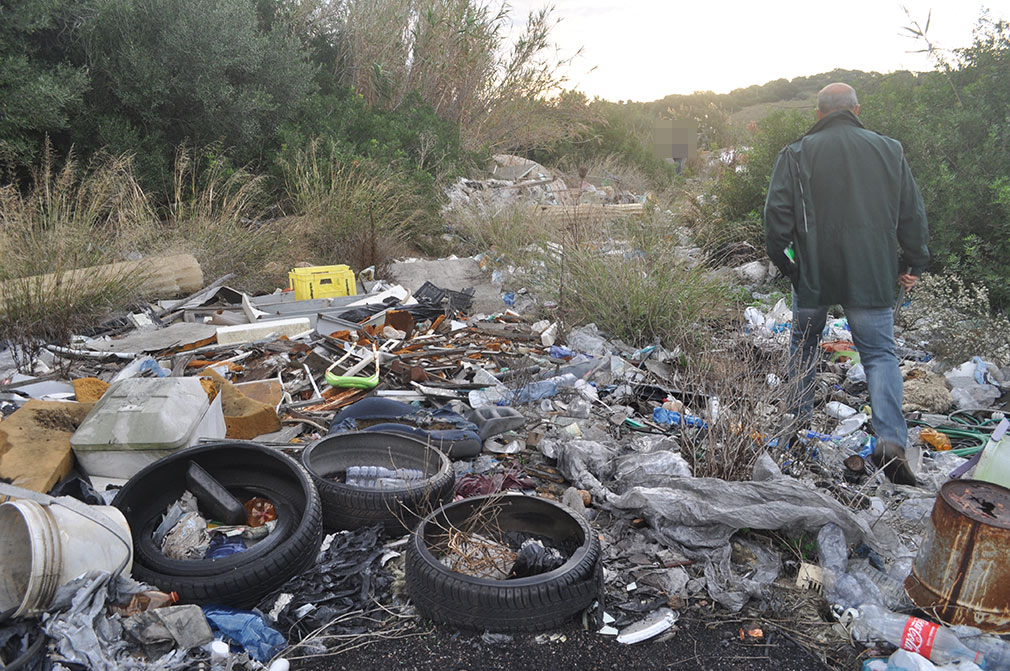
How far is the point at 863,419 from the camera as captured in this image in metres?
4.67

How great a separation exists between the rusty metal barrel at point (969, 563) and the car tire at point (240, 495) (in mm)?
2419

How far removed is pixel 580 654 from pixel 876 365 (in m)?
2.52

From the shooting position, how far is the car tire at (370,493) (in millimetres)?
3256

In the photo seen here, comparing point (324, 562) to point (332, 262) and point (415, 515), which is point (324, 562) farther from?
point (332, 262)

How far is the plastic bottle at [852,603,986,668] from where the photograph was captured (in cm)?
228

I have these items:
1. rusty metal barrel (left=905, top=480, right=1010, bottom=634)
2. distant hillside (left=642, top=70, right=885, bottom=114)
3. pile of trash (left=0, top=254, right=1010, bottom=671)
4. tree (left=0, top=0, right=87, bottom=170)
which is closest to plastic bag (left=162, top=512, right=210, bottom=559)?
pile of trash (left=0, top=254, right=1010, bottom=671)

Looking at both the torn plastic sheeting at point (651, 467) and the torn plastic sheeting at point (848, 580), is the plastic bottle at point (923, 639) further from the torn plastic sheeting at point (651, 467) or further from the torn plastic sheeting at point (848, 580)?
the torn plastic sheeting at point (651, 467)

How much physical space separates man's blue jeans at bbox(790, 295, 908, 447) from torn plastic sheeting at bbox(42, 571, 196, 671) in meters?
3.11

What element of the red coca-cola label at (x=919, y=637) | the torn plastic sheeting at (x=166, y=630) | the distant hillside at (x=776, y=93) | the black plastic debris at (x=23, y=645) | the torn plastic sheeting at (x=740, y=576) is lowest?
the torn plastic sheeting at (x=166, y=630)

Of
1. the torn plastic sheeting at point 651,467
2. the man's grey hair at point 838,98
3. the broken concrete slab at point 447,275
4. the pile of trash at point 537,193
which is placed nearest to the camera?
the torn plastic sheeting at point 651,467

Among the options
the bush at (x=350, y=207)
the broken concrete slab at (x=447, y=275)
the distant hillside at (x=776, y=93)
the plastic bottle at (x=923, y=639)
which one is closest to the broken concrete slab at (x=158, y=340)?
the broken concrete slab at (x=447, y=275)

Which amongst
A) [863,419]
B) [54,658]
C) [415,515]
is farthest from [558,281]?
[54,658]

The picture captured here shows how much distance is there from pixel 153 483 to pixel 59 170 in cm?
881

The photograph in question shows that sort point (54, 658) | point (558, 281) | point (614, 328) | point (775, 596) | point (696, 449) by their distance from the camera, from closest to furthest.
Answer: point (54, 658), point (775, 596), point (696, 449), point (614, 328), point (558, 281)
